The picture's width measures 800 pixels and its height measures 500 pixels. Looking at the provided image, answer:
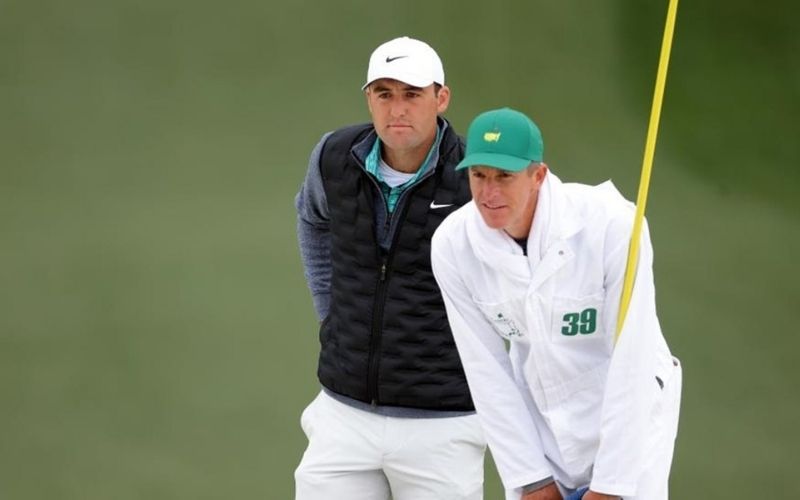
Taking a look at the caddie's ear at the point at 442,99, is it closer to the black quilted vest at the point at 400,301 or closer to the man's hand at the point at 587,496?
the black quilted vest at the point at 400,301

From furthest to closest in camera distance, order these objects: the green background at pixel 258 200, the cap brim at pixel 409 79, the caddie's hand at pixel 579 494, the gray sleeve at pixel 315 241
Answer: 1. the green background at pixel 258 200
2. the gray sleeve at pixel 315 241
3. the cap brim at pixel 409 79
4. the caddie's hand at pixel 579 494

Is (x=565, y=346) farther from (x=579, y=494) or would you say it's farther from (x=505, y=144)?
(x=505, y=144)

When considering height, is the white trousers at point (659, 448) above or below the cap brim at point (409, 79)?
below

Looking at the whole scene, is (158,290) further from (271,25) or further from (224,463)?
(271,25)

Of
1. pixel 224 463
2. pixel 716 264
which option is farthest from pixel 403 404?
pixel 716 264

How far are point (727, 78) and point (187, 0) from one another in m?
1.53

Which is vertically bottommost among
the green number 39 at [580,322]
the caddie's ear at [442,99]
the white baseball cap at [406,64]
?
the green number 39 at [580,322]

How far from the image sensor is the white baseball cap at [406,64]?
10.5 ft

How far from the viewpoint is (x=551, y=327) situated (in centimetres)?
273

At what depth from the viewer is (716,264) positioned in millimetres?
4625

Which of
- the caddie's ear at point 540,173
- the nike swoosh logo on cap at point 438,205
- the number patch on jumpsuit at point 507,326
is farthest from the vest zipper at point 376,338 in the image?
the caddie's ear at point 540,173

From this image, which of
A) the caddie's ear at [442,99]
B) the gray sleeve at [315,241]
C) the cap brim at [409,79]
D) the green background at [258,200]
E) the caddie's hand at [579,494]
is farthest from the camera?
the green background at [258,200]

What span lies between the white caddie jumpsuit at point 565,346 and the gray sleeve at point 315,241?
638 millimetres

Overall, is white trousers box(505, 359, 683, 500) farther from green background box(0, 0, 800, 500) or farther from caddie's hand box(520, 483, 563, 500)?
green background box(0, 0, 800, 500)
